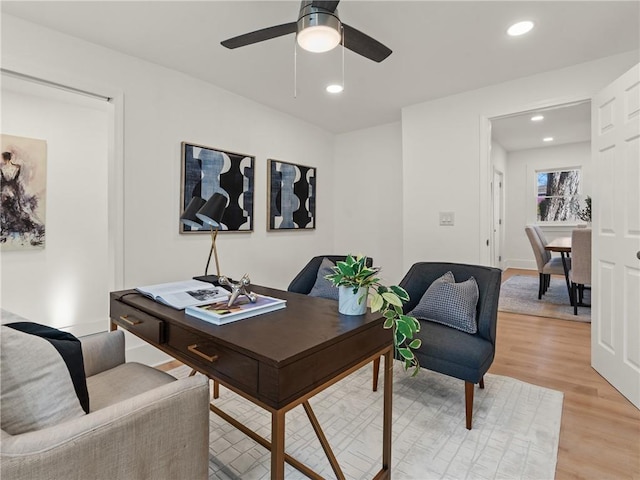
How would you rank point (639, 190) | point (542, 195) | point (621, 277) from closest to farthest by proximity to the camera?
1. point (639, 190)
2. point (621, 277)
3. point (542, 195)

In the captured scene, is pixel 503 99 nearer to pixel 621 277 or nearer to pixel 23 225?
pixel 621 277

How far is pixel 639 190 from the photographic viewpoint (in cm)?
204

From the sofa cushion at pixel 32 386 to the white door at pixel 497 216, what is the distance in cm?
692

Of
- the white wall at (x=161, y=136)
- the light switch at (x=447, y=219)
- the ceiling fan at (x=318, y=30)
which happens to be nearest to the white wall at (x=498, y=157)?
the light switch at (x=447, y=219)

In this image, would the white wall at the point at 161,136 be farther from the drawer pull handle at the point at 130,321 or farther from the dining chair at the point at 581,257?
the dining chair at the point at 581,257

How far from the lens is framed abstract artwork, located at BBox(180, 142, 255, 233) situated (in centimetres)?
291

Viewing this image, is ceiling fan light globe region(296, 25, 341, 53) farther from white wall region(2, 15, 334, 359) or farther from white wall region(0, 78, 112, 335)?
white wall region(0, 78, 112, 335)

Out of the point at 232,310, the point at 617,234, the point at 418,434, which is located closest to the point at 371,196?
the point at 617,234

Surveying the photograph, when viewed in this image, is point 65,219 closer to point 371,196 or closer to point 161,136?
point 161,136

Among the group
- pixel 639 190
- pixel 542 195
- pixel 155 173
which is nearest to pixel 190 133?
pixel 155 173

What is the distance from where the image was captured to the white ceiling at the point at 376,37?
1.98 metres

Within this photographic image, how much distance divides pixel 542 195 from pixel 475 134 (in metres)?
5.04

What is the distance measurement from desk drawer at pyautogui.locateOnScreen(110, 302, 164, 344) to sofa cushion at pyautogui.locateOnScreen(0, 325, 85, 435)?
1.25ft

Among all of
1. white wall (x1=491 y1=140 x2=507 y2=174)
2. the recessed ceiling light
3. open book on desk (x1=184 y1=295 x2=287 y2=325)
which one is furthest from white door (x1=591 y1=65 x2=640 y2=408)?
white wall (x1=491 y1=140 x2=507 y2=174)
